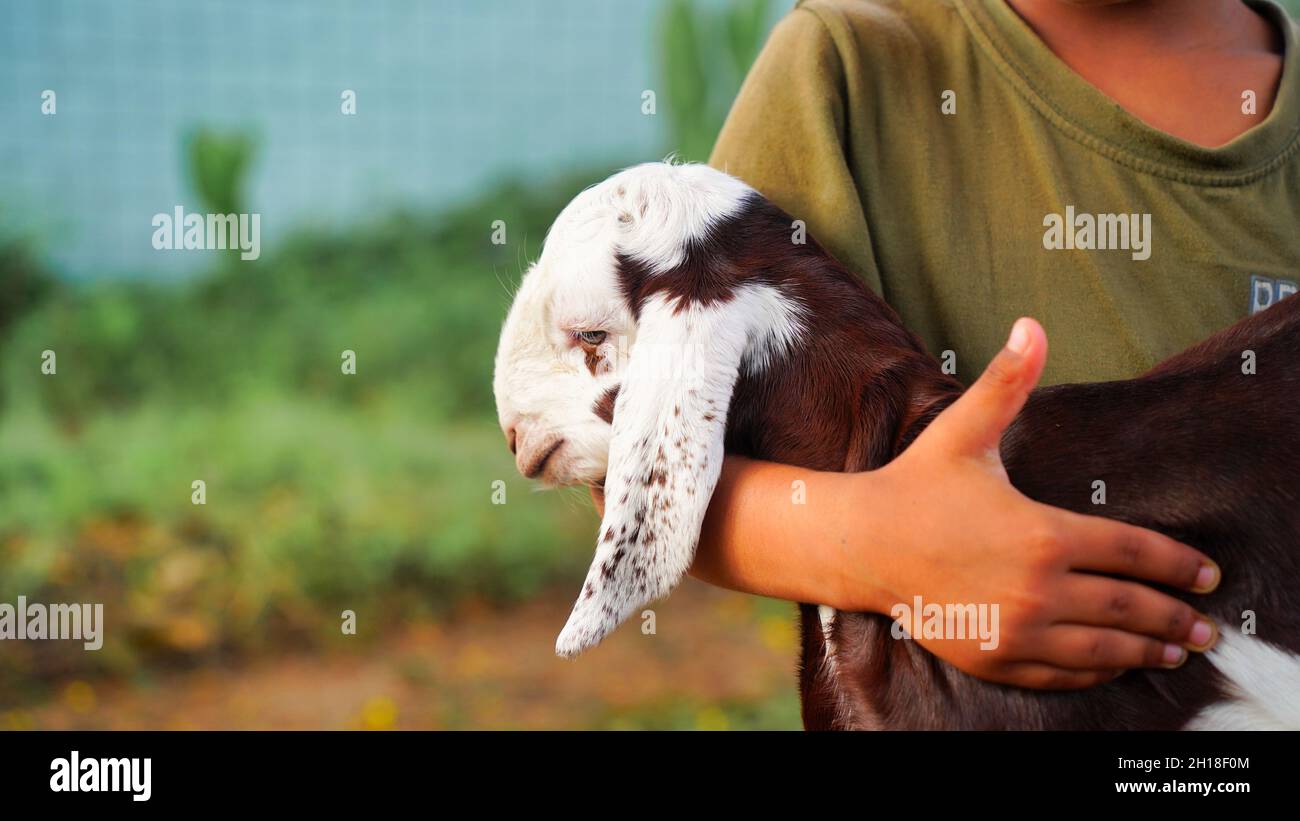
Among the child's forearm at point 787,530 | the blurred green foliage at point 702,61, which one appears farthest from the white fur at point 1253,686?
the blurred green foliage at point 702,61

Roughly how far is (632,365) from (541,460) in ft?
0.62

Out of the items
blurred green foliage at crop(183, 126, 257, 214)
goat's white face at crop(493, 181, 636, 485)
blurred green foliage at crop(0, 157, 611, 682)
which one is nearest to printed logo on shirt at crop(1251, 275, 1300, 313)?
goat's white face at crop(493, 181, 636, 485)

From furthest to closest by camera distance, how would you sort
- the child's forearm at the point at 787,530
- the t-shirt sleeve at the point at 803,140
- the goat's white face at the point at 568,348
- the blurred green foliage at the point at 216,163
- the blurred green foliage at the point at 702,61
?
the blurred green foliage at the point at 702,61, the blurred green foliage at the point at 216,163, the t-shirt sleeve at the point at 803,140, the goat's white face at the point at 568,348, the child's forearm at the point at 787,530

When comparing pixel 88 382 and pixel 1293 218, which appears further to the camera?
pixel 88 382

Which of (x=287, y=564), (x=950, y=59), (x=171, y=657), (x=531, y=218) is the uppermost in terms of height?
(x=531, y=218)

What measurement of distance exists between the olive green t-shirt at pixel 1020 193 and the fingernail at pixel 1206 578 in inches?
14.3

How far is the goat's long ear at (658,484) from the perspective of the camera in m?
1.19

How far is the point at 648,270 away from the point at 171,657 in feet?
8.93

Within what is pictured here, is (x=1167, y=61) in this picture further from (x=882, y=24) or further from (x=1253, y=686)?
(x=1253, y=686)

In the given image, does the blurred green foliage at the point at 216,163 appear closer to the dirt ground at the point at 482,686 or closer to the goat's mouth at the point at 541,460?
the dirt ground at the point at 482,686

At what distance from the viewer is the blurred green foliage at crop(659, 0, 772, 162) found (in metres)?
4.61

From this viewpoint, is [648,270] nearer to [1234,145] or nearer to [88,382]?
[1234,145]

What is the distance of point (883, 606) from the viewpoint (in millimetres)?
1164

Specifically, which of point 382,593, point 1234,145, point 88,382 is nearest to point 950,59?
point 1234,145
